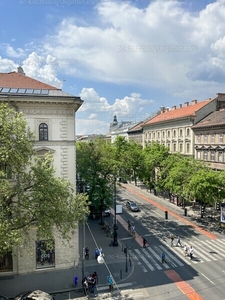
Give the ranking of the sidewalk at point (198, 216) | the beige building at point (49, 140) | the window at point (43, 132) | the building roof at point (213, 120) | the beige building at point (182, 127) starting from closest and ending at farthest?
the beige building at point (49, 140), the window at point (43, 132), the sidewalk at point (198, 216), the building roof at point (213, 120), the beige building at point (182, 127)

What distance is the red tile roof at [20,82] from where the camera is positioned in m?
23.0

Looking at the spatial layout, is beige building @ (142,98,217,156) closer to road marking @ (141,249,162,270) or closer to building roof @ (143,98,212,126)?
building roof @ (143,98,212,126)

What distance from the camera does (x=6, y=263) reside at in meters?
21.8

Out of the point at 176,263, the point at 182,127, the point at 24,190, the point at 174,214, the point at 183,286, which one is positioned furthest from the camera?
the point at 182,127

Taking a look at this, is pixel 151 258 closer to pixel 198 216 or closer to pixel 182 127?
pixel 198 216

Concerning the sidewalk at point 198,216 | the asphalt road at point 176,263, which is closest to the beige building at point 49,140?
the asphalt road at point 176,263

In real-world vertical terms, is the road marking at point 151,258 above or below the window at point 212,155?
below

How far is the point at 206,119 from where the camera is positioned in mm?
49031

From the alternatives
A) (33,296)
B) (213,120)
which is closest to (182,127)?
(213,120)

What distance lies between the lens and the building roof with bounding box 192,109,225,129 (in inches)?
1683

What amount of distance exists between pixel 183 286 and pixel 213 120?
106 ft

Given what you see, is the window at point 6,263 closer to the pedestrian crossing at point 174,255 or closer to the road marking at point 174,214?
the pedestrian crossing at point 174,255

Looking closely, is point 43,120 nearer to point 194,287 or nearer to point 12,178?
point 12,178

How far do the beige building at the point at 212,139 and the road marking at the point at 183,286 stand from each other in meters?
23.2
